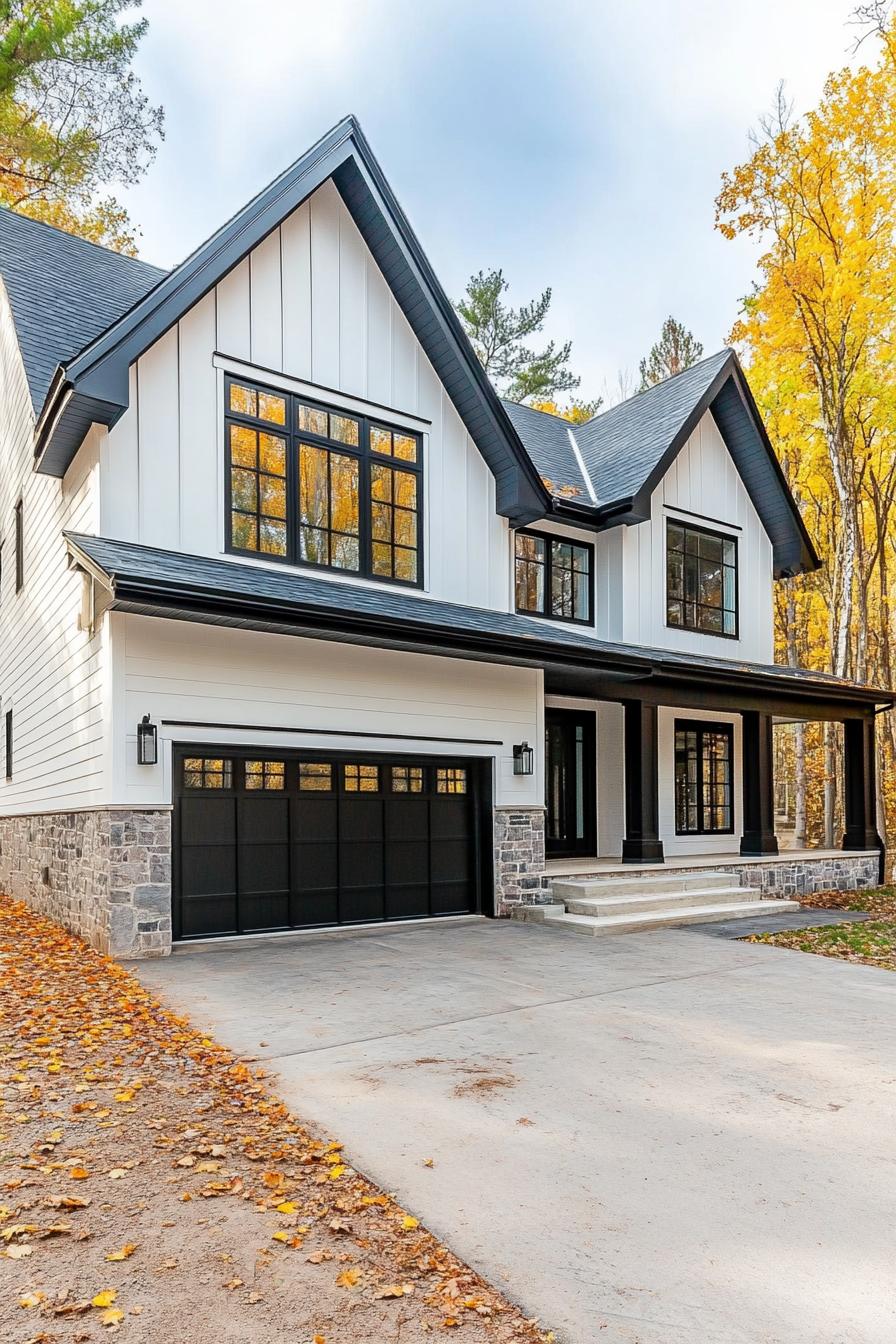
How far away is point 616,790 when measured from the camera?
13.8 meters

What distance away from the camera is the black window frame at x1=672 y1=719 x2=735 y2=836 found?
14.6m

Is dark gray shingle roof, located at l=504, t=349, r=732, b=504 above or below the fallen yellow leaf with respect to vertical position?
above

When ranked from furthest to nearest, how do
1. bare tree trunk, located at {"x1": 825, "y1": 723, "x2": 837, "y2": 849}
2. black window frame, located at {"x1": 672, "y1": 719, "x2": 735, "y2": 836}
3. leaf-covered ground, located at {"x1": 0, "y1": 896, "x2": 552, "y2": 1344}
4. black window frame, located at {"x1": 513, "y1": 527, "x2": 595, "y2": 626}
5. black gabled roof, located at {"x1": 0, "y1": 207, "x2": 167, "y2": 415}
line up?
Answer: bare tree trunk, located at {"x1": 825, "y1": 723, "x2": 837, "y2": 849} → black window frame, located at {"x1": 672, "y1": 719, "x2": 735, "y2": 836} → black window frame, located at {"x1": 513, "y1": 527, "x2": 595, "y2": 626} → black gabled roof, located at {"x1": 0, "y1": 207, "x2": 167, "y2": 415} → leaf-covered ground, located at {"x1": 0, "y1": 896, "x2": 552, "y2": 1344}

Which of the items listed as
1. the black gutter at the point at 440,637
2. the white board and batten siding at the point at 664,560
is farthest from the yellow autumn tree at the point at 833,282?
the black gutter at the point at 440,637

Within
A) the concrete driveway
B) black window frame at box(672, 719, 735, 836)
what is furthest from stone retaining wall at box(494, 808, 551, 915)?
black window frame at box(672, 719, 735, 836)

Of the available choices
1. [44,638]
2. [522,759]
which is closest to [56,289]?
[44,638]

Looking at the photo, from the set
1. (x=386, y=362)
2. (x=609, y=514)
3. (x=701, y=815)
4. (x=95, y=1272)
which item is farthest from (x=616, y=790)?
(x=95, y=1272)

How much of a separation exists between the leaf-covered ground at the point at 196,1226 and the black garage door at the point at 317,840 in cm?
348

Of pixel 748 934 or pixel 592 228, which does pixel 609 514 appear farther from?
pixel 592 228

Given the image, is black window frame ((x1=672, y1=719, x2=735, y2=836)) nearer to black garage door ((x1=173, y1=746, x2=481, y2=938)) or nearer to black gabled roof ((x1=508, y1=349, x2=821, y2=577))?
black gabled roof ((x1=508, y1=349, x2=821, y2=577))

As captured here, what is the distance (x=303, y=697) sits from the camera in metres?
9.07

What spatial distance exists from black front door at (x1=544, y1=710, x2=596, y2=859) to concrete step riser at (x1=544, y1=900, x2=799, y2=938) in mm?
2960

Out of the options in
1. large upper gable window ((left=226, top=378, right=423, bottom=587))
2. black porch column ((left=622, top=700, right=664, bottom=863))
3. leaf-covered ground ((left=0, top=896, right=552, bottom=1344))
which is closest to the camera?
leaf-covered ground ((left=0, top=896, right=552, bottom=1344))

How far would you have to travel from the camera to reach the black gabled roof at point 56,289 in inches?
390
